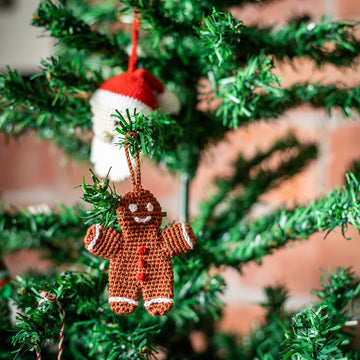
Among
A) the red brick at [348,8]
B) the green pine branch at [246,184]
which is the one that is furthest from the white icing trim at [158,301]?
the red brick at [348,8]

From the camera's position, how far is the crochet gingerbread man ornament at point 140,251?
1.08 feet

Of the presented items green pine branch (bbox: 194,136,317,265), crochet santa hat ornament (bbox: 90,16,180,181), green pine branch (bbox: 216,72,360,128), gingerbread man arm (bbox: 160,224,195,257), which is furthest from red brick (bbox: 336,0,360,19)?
gingerbread man arm (bbox: 160,224,195,257)

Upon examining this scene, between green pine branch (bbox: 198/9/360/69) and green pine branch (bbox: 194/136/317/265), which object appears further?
green pine branch (bbox: 194/136/317/265)

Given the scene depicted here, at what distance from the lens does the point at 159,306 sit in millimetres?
328

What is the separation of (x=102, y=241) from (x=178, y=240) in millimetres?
63

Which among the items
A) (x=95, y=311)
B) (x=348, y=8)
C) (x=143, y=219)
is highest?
(x=348, y=8)

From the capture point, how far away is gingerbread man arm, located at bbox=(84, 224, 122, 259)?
1.06 feet

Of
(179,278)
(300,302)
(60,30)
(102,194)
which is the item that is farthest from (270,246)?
(300,302)

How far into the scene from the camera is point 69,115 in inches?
17.3

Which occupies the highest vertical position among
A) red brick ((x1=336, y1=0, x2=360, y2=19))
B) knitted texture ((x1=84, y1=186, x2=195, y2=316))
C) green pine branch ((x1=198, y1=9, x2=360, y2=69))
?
red brick ((x1=336, y1=0, x2=360, y2=19))

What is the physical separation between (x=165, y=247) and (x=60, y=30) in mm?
242

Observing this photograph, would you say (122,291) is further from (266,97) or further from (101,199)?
(266,97)

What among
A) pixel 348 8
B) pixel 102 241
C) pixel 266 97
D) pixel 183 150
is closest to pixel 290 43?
pixel 266 97

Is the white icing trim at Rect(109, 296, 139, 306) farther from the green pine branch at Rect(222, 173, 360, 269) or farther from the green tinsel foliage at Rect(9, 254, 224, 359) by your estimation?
the green pine branch at Rect(222, 173, 360, 269)
